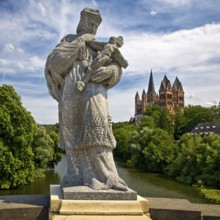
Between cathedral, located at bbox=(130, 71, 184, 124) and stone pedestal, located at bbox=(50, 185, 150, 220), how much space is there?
12918 cm

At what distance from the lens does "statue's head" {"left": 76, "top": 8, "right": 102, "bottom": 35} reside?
660 centimetres

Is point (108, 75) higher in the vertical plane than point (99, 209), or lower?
higher

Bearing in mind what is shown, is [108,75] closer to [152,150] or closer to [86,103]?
[86,103]

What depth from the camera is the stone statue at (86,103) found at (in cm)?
590

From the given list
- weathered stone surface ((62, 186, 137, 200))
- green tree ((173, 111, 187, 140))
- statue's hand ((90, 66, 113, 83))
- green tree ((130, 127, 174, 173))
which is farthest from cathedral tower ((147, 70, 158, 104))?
weathered stone surface ((62, 186, 137, 200))

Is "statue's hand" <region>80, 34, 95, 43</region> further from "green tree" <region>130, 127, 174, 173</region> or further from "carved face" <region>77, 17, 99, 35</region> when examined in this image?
"green tree" <region>130, 127, 174, 173</region>

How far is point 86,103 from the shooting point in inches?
237

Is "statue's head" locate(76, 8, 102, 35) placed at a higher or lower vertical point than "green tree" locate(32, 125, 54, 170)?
higher

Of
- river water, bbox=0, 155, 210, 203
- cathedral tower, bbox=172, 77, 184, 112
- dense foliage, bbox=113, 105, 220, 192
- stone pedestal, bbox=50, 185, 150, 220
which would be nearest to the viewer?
stone pedestal, bbox=50, 185, 150, 220

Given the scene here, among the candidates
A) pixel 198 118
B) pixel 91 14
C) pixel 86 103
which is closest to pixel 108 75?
pixel 86 103

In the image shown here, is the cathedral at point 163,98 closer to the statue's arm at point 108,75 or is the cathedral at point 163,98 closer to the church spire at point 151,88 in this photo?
the church spire at point 151,88

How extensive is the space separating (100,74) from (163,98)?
135017mm

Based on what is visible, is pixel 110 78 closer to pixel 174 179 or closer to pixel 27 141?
pixel 27 141

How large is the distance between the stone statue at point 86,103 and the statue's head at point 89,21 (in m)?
0.02
